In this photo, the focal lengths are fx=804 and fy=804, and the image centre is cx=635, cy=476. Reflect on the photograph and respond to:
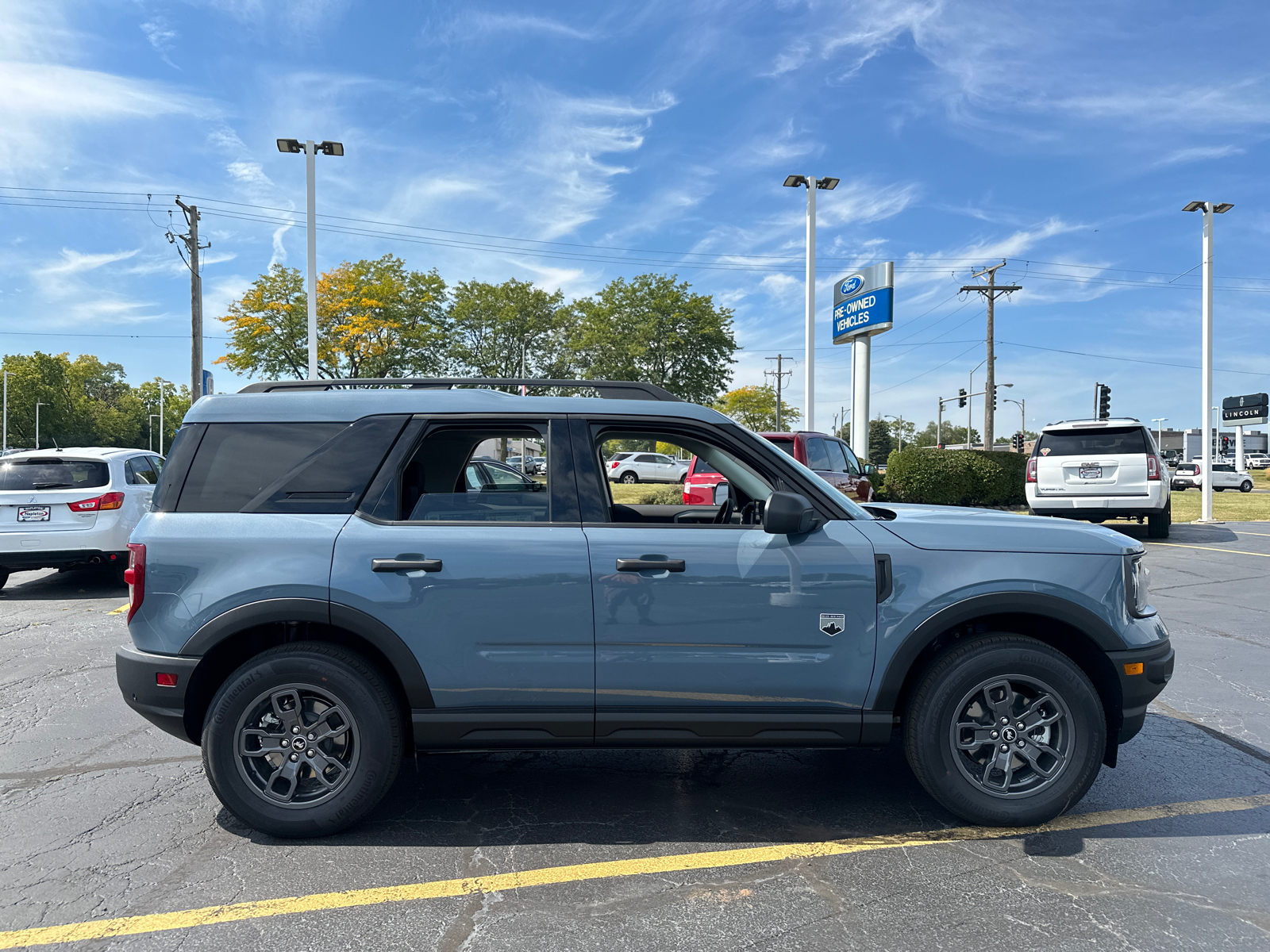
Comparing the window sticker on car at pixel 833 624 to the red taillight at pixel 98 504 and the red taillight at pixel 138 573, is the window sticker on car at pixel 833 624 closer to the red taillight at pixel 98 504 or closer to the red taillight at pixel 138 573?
the red taillight at pixel 138 573

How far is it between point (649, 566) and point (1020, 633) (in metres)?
1.67

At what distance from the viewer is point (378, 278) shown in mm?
36812

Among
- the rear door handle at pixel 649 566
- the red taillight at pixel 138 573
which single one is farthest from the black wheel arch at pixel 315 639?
the rear door handle at pixel 649 566

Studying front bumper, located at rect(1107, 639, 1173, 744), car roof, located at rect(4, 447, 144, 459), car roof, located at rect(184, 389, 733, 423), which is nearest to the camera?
front bumper, located at rect(1107, 639, 1173, 744)

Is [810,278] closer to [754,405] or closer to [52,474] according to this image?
[52,474]

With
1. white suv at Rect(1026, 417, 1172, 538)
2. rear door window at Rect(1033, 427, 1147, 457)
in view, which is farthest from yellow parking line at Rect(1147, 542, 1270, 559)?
rear door window at Rect(1033, 427, 1147, 457)

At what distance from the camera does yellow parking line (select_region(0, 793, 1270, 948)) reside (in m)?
2.70

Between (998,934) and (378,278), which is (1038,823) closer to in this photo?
(998,934)

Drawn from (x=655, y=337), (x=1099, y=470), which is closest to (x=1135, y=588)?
(x=1099, y=470)

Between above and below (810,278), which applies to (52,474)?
below

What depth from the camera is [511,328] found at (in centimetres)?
4700

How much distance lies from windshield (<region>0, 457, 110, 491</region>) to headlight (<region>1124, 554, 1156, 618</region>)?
388 inches

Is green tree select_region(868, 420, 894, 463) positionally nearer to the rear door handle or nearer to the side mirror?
the side mirror

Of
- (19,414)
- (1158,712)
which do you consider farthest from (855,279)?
(19,414)
